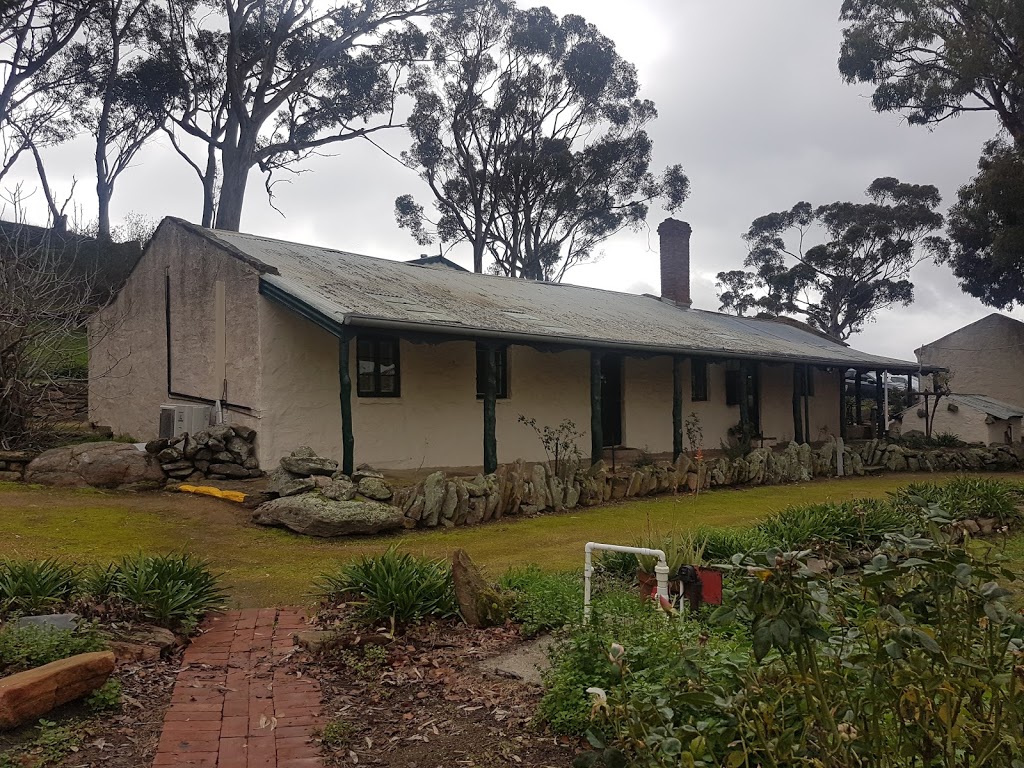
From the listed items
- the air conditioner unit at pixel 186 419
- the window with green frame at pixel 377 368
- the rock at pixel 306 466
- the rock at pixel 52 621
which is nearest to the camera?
the rock at pixel 52 621

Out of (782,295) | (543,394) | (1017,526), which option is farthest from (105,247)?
(782,295)

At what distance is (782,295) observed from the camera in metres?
42.8

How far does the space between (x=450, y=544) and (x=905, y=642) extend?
6652 mm

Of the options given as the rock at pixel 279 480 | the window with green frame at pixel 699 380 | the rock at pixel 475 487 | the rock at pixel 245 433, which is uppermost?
the window with green frame at pixel 699 380

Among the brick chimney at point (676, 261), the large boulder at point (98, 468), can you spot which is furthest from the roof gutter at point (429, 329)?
the brick chimney at point (676, 261)

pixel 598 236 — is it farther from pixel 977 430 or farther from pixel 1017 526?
pixel 1017 526

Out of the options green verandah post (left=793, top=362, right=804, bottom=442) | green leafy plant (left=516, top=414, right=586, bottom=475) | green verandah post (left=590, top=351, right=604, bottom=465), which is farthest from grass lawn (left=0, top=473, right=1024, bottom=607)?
green verandah post (left=793, top=362, right=804, bottom=442)

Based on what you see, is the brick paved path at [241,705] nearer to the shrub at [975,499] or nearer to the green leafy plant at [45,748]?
the green leafy plant at [45,748]

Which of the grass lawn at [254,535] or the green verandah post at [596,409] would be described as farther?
the green verandah post at [596,409]

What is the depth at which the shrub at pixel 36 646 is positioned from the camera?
159 inches

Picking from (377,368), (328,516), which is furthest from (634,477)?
(328,516)

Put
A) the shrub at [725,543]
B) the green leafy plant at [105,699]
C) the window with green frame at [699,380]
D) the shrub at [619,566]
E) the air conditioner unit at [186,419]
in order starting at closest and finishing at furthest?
the green leafy plant at [105,699] < the shrub at [619,566] < the shrub at [725,543] < the air conditioner unit at [186,419] < the window with green frame at [699,380]

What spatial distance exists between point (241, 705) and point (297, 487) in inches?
219

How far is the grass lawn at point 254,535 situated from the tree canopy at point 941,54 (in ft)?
50.8
